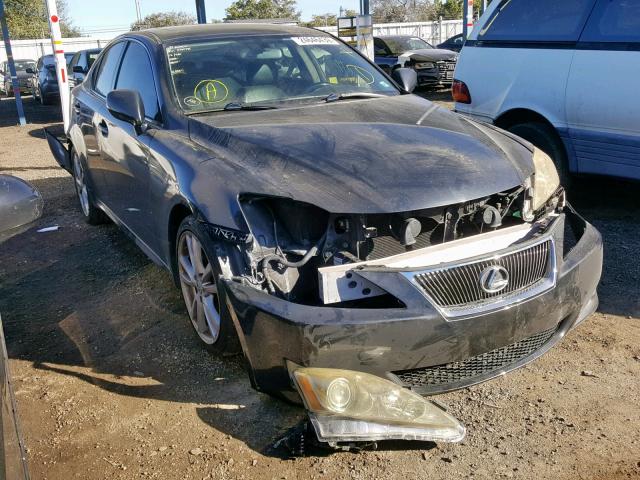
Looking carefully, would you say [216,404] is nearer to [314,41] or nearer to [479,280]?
[479,280]

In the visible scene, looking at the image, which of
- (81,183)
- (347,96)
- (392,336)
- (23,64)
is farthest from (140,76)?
(23,64)

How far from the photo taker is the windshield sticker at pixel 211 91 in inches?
161

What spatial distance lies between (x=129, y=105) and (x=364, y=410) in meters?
2.38

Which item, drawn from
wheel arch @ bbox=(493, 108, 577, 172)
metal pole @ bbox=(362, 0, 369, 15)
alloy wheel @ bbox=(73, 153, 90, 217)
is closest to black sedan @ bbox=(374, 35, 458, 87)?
metal pole @ bbox=(362, 0, 369, 15)

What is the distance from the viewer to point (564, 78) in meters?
5.47

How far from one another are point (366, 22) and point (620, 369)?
10.5 meters

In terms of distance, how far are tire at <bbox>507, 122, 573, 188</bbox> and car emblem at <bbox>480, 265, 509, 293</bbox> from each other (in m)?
3.05

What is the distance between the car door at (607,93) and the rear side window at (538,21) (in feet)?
0.43

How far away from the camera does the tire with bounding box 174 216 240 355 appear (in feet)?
10.3

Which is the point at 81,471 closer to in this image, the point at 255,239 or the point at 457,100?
the point at 255,239

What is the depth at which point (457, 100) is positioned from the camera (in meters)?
6.38

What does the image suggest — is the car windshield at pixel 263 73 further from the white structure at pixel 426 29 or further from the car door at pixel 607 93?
the white structure at pixel 426 29

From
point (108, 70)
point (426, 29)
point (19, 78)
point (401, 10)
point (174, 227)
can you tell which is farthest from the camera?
point (401, 10)

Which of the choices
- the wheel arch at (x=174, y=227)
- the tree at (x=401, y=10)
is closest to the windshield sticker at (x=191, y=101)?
the wheel arch at (x=174, y=227)
